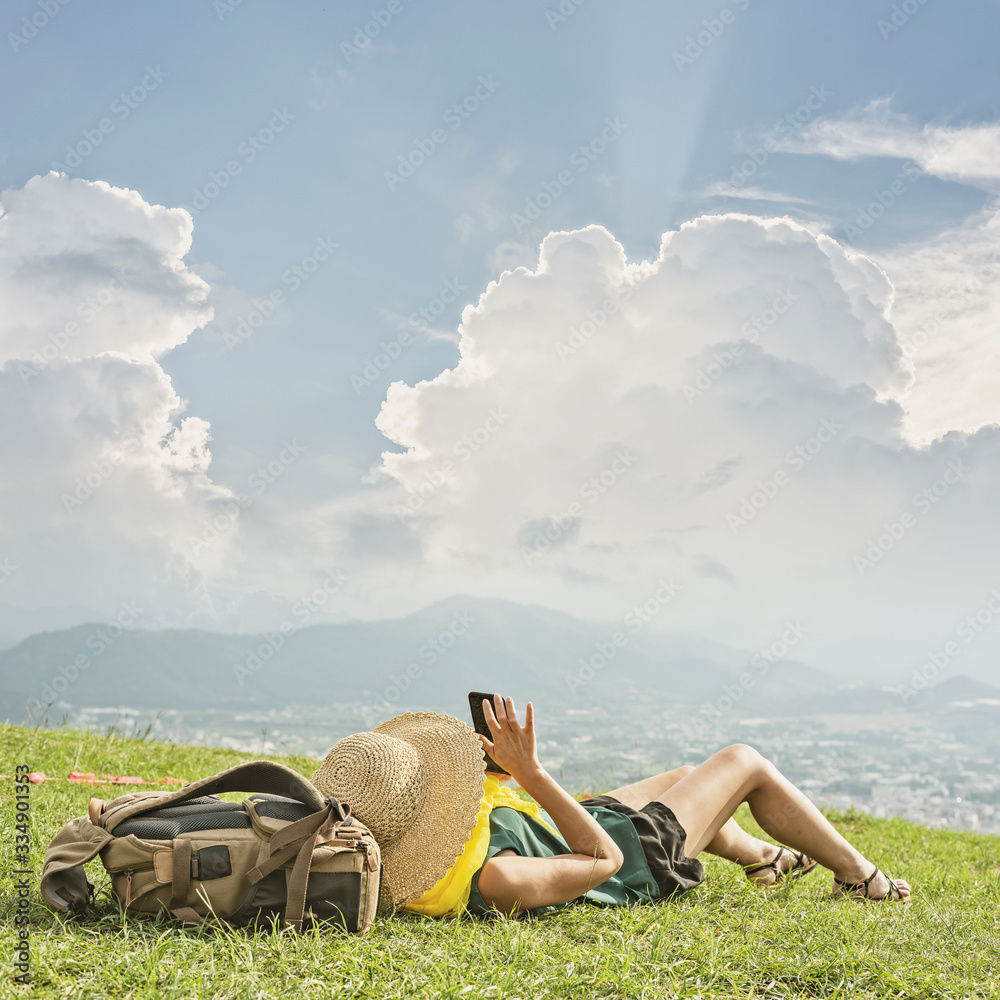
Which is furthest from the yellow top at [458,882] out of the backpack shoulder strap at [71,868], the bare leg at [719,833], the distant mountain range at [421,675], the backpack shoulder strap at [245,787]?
the distant mountain range at [421,675]

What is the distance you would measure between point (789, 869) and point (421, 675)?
11636 cm

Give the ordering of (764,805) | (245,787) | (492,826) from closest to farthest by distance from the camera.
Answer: (245,787)
(492,826)
(764,805)

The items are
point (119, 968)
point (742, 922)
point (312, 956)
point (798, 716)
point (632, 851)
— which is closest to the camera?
point (119, 968)

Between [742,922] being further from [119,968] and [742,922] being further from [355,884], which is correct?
[119,968]

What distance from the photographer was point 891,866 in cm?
662

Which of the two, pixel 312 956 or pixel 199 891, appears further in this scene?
pixel 199 891

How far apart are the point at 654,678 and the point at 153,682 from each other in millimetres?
95045

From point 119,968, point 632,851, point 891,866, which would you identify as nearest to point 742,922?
point 632,851

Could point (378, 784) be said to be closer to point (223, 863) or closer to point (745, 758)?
point (223, 863)

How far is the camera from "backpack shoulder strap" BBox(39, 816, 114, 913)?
2875 mm

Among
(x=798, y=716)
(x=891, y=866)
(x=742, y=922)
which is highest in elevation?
(x=742, y=922)

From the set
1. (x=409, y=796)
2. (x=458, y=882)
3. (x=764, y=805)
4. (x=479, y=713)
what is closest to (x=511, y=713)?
(x=479, y=713)

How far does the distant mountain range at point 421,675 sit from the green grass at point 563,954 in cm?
11879

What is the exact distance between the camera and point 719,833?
4.39 metres
